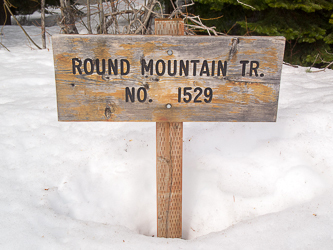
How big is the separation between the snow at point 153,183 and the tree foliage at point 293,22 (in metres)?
1.89

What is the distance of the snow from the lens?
1.68 metres

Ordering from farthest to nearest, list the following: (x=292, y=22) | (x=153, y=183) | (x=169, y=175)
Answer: (x=292, y=22) < (x=153, y=183) < (x=169, y=175)

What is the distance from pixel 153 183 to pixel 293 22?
12.5 feet

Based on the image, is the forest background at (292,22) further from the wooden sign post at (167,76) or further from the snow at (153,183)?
the wooden sign post at (167,76)

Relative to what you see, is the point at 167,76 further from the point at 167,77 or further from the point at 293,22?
the point at 293,22

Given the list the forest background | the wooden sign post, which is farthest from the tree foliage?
the wooden sign post

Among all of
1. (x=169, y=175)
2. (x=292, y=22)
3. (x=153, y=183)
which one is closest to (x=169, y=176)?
(x=169, y=175)

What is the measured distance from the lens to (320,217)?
1772 mm

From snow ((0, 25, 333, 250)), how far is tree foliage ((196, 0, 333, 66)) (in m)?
1.89

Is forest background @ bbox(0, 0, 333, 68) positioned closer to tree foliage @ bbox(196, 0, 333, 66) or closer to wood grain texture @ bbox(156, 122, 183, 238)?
tree foliage @ bbox(196, 0, 333, 66)

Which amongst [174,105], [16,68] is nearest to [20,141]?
[174,105]

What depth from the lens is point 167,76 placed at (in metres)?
1.46

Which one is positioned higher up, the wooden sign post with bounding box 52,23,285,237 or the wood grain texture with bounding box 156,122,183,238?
the wooden sign post with bounding box 52,23,285,237

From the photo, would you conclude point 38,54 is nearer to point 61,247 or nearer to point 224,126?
point 224,126
